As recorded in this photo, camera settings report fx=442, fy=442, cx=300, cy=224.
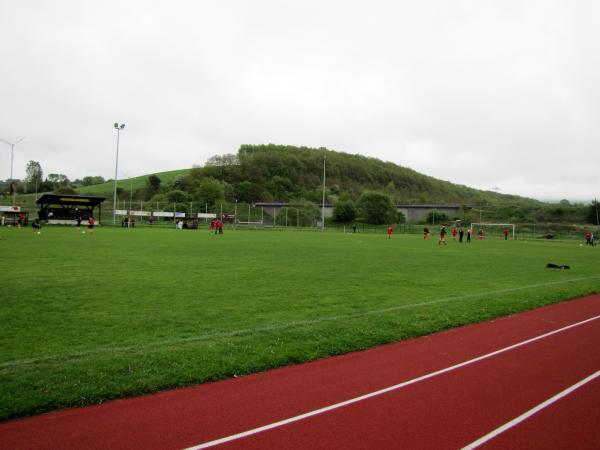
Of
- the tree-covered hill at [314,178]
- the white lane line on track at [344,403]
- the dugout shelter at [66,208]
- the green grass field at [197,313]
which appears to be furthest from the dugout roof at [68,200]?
the tree-covered hill at [314,178]

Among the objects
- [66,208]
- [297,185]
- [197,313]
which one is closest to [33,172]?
[297,185]

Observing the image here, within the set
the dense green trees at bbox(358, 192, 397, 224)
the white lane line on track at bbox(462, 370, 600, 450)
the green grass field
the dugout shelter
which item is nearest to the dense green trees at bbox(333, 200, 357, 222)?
the dense green trees at bbox(358, 192, 397, 224)

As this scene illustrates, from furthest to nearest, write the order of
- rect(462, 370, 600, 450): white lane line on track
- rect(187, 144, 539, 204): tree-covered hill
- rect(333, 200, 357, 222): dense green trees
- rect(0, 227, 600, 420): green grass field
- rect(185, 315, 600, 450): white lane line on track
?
rect(187, 144, 539, 204): tree-covered hill < rect(333, 200, 357, 222): dense green trees < rect(0, 227, 600, 420): green grass field < rect(462, 370, 600, 450): white lane line on track < rect(185, 315, 600, 450): white lane line on track

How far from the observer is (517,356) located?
7375mm

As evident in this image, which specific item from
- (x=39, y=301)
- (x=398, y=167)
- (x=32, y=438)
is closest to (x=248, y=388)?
(x=32, y=438)

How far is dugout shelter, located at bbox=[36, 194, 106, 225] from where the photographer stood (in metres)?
57.1

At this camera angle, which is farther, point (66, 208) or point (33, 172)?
point (33, 172)

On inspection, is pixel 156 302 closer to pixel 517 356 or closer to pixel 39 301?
pixel 39 301

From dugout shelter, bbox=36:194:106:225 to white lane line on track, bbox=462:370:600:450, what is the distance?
59.7m

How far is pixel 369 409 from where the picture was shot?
16.9ft

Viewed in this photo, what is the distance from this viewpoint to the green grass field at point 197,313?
5.88 m

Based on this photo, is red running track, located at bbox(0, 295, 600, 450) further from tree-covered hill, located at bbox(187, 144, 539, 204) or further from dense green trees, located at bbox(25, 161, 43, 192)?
dense green trees, located at bbox(25, 161, 43, 192)

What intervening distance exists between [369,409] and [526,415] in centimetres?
182

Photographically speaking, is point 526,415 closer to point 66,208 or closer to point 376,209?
point 66,208
